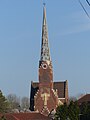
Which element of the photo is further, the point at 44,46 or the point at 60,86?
the point at 60,86

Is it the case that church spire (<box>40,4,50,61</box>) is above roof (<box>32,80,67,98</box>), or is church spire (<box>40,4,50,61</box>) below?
above

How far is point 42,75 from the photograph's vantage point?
86438 millimetres

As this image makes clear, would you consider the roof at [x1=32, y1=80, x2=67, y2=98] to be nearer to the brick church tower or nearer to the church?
the church

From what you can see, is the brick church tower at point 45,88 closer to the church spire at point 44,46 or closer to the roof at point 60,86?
the church spire at point 44,46

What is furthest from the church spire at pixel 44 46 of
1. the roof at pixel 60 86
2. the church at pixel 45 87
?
the roof at pixel 60 86

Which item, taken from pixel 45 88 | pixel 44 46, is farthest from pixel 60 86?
pixel 44 46

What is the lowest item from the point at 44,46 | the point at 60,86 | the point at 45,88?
the point at 45,88

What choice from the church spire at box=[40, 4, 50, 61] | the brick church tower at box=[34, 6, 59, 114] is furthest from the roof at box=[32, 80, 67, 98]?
the church spire at box=[40, 4, 50, 61]

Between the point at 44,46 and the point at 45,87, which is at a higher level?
the point at 44,46

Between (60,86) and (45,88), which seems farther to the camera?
(60,86)

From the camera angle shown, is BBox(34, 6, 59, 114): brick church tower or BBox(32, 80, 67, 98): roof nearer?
BBox(34, 6, 59, 114): brick church tower

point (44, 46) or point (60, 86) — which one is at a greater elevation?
point (44, 46)

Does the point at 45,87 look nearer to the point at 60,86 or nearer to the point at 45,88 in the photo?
the point at 45,88

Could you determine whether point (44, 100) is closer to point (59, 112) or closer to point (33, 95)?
point (33, 95)
